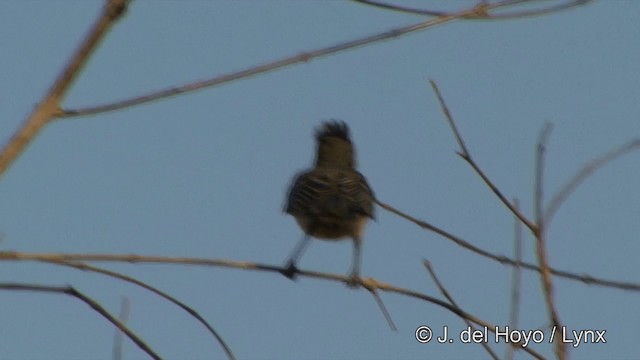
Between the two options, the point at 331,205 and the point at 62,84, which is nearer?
the point at 62,84

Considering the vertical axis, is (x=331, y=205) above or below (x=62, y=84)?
above

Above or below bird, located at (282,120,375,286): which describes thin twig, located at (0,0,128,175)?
below

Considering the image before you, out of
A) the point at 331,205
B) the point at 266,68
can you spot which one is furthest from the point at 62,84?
the point at 331,205

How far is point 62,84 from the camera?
5.65 feet

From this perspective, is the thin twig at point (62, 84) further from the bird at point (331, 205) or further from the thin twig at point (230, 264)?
the bird at point (331, 205)

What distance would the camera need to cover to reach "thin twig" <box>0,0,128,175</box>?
165 centimetres

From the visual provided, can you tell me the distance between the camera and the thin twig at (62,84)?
65.1 inches

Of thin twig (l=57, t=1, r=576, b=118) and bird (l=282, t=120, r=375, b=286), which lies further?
bird (l=282, t=120, r=375, b=286)

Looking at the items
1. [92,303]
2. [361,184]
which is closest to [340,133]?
[361,184]

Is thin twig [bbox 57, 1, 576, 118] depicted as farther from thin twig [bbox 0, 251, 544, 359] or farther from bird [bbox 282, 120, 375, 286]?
bird [bbox 282, 120, 375, 286]

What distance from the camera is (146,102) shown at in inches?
74.0

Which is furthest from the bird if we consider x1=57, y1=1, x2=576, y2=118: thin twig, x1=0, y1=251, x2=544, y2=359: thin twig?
x1=57, y1=1, x2=576, y2=118: thin twig

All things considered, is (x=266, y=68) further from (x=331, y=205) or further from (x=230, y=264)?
(x=331, y=205)

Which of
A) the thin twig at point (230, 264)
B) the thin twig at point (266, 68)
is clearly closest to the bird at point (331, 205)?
the thin twig at point (230, 264)
